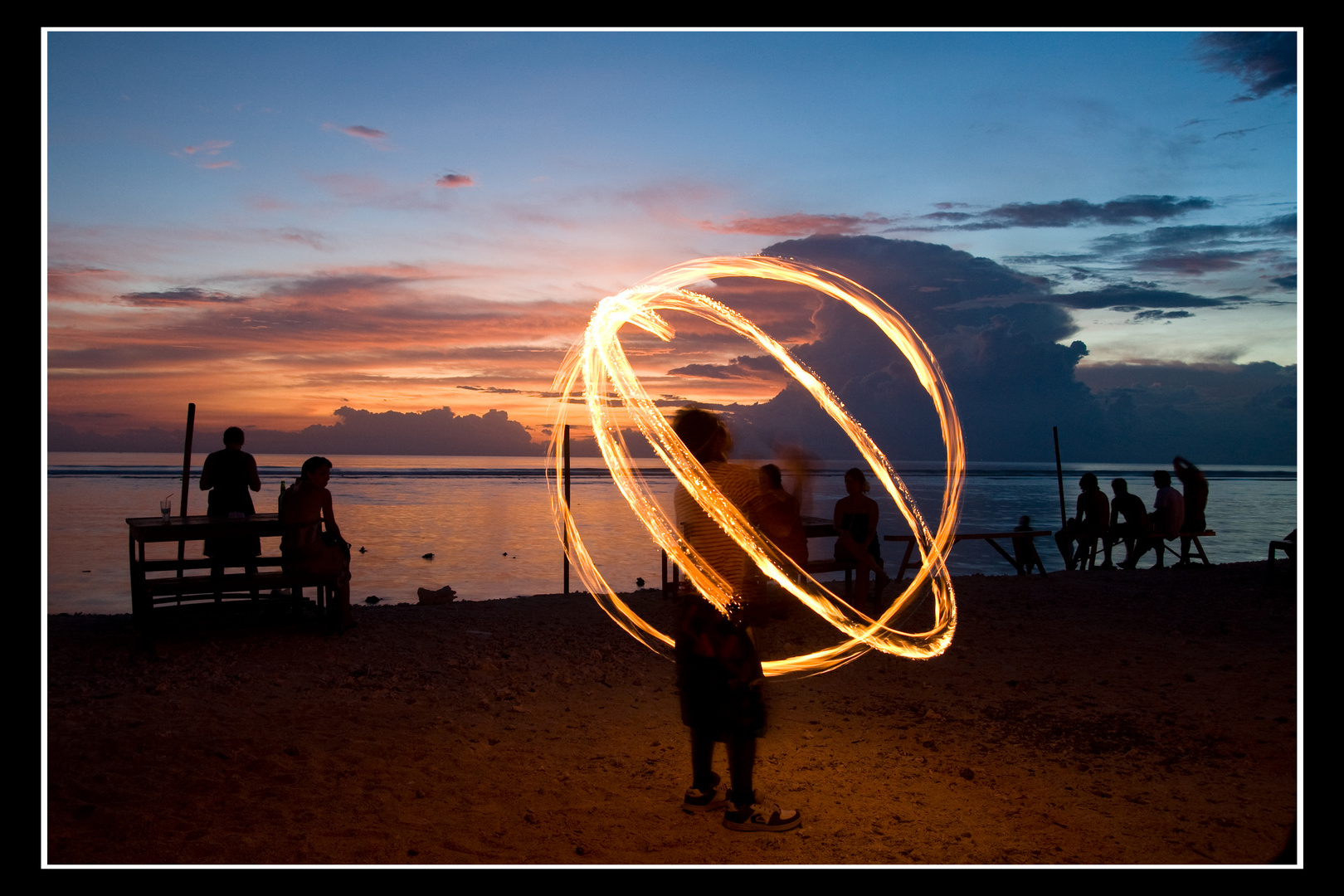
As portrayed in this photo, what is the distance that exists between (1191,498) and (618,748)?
11.9 m

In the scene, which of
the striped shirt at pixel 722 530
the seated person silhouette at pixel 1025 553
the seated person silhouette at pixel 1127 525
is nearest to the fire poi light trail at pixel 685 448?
the striped shirt at pixel 722 530

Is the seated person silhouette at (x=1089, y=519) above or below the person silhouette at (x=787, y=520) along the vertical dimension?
below

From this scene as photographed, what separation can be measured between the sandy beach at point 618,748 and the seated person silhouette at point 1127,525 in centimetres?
493

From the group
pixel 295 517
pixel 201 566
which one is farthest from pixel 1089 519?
pixel 201 566

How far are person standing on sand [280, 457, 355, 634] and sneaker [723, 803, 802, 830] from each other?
16.5 feet

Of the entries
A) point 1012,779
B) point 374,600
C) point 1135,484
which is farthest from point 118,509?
point 1135,484

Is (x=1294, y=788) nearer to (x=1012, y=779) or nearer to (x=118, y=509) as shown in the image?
(x=1012, y=779)

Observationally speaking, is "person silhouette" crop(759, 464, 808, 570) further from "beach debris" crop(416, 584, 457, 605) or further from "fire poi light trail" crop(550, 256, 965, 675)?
"beach debris" crop(416, 584, 457, 605)

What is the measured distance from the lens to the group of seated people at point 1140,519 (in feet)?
43.8

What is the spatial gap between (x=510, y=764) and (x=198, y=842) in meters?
1.62

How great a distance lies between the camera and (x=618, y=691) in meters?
6.62

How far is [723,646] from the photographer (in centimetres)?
404

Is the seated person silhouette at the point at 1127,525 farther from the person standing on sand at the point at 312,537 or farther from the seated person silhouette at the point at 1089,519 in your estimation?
the person standing on sand at the point at 312,537

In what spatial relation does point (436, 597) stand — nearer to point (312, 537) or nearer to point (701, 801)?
point (312, 537)
